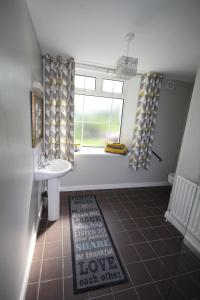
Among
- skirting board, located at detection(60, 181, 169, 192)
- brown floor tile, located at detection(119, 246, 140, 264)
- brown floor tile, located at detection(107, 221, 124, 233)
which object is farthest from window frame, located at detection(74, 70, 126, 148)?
brown floor tile, located at detection(119, 246, 140, 264)

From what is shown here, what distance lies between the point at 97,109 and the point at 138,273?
8.84 feet

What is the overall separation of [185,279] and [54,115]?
8.88 feet

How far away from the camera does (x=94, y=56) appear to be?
7.43ft

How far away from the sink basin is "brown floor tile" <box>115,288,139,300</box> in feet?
4.38

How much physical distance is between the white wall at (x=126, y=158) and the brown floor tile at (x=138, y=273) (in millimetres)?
1687

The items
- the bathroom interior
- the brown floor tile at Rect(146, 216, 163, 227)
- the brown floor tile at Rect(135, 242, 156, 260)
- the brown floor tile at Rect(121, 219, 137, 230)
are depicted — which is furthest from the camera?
the brown floor tile at Rect(146, 216, 163, 227)

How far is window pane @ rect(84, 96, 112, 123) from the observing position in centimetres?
305

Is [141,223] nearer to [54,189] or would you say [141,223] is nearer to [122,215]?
[122,215]

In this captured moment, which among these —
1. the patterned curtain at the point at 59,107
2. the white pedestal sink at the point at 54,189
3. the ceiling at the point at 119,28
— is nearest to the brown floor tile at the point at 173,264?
the white pedestal sink at the point at 54,189

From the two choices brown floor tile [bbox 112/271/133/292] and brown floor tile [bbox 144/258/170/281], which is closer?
brown floor tile [bbox 112/271/133/292]

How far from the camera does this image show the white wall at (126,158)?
3018 millimetres

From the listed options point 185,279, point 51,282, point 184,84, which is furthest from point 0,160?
point 184,84

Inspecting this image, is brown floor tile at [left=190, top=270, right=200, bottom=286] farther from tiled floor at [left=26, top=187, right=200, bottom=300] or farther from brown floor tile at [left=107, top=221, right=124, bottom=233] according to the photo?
brown floor tile at [left=107, top=221, right=124, bottom=233]

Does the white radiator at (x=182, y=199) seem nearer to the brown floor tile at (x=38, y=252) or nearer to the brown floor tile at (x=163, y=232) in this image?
the brown floor tile at (x=163, y=232)
